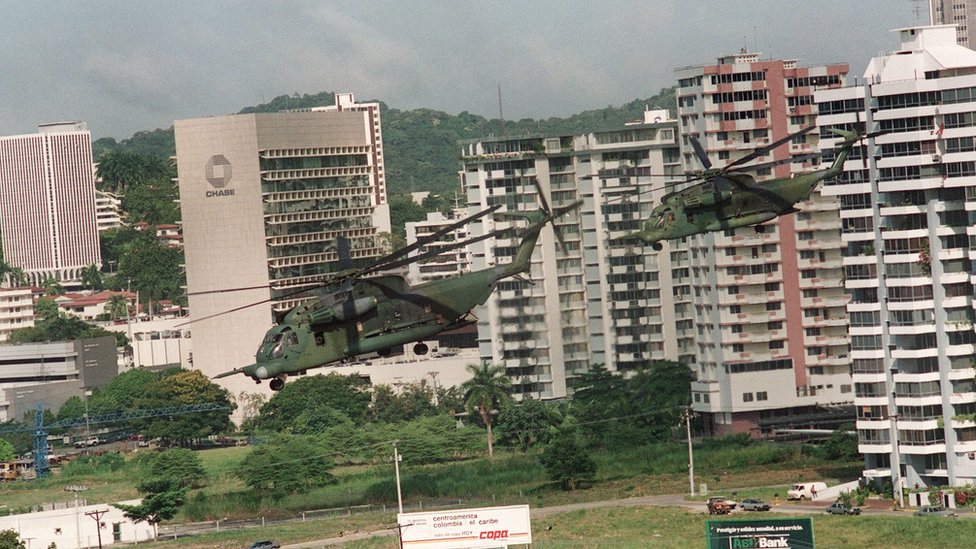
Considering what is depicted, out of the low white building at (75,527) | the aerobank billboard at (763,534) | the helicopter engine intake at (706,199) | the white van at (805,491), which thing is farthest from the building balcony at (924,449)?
the low white building at (75,527)

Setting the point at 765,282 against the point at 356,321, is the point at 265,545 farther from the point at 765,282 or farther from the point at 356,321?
the point at 765,282

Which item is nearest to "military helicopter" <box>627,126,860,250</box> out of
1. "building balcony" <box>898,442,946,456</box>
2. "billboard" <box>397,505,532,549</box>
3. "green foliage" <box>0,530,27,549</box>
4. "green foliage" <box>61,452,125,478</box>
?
"billboard" <box>397,505,532,549</box>

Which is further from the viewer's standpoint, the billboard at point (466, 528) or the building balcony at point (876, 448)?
the building balcony at point (876, 448)

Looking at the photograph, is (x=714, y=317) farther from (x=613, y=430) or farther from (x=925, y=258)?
(x=925, y=258)

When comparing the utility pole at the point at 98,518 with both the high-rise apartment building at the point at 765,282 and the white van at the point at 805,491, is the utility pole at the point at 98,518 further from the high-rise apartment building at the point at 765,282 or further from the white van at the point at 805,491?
the high-rise apartment building at the point at 765,282

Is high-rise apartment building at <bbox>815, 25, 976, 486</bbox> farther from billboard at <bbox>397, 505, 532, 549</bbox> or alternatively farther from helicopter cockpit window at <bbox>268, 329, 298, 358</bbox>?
helicopter cockpit window at <bbox>268, 329, 298, 358</bbox>

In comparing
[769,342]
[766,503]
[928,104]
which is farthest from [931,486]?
[769,342]
